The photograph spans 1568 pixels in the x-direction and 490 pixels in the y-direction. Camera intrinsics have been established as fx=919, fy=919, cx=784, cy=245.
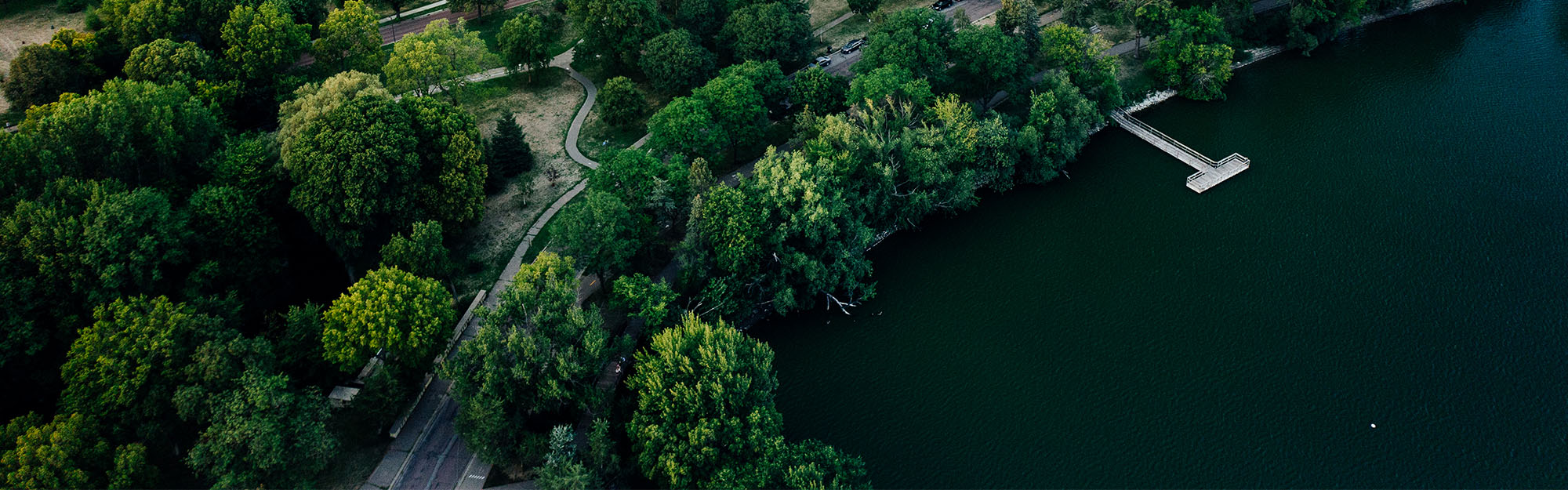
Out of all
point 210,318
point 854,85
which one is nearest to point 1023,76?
point 854,85

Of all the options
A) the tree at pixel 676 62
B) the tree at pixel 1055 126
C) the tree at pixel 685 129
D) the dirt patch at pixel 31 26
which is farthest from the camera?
the dirt patch at pixel 31 26

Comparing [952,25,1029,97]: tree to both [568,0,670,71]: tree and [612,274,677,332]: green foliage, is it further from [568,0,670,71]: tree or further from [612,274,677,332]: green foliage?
[612,274,677,332]: green foliage

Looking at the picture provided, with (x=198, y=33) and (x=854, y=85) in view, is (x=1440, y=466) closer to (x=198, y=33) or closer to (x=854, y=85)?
(x=854, y=85)

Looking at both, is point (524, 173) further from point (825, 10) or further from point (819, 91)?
point (825, 10)

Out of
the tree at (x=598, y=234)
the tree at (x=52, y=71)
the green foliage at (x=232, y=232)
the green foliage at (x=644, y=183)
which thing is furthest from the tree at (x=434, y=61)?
the tree at (x=52, y=71)

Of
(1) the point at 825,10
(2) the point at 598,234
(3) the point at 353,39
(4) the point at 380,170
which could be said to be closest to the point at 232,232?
(4) the point at 380,170

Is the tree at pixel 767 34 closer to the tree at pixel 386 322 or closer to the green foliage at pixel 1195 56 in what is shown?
the green foliage at pixel 1195 56
